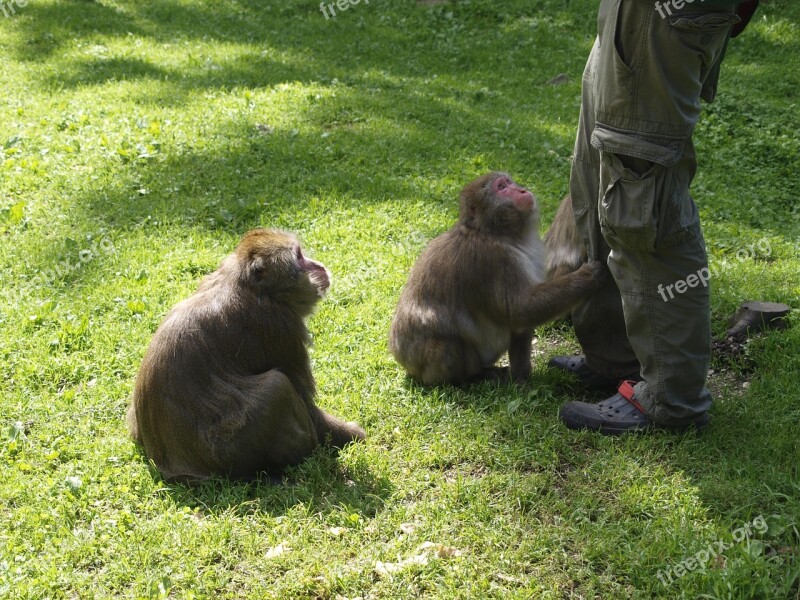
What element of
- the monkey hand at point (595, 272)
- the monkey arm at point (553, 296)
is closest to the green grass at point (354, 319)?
the monkey arm at point (553, 296)

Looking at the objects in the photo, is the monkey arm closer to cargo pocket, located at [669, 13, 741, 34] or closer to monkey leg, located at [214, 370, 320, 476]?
monkey leg, located at [214, 370, 320, 476]

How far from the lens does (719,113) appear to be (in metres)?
8.92

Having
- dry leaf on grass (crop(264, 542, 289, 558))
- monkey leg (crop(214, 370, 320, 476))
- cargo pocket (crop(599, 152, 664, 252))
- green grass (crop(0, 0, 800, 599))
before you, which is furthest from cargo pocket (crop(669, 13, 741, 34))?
dry leaf on grass (crop(264, 542, 289, 558))

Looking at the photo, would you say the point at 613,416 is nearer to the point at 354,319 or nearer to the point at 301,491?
the point at 301,491

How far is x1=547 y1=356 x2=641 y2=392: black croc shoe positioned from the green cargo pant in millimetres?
564

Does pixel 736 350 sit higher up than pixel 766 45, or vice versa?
pixel 766 45

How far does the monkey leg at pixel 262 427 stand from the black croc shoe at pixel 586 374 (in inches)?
68.9

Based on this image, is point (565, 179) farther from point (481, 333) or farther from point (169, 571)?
point (169, 571)

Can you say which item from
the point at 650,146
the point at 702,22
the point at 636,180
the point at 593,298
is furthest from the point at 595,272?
A: the point at 702,22

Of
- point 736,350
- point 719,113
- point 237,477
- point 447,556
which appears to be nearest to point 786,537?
point 447,556

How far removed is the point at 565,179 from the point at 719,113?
240 cm

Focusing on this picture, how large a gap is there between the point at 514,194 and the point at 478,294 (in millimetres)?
648

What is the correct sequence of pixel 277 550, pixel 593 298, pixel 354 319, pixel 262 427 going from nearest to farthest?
pixel 277 550
pixel 262 427
pixel 593 298
pixel 354 319

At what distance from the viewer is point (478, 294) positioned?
4832 millimetres
